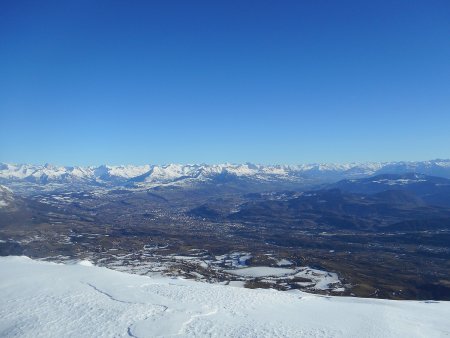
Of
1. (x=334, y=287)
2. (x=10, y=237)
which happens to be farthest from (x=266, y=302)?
(x=10, y=237)

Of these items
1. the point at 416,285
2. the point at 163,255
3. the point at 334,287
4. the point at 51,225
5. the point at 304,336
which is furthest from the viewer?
the point at 51,225

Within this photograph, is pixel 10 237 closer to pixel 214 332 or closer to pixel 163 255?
pixel 163 255

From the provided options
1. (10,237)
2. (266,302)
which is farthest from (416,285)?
(10,237)

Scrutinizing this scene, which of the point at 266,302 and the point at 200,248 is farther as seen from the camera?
the point at 200,248

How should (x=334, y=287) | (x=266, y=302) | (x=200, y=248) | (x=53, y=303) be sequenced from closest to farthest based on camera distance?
(x=53, y=303) < (x=266, y=302) < (x=334, y=287) < (x=200, y=248)

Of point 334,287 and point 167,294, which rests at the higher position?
point 167,294

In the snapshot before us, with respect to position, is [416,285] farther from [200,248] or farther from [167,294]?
[167,294]
